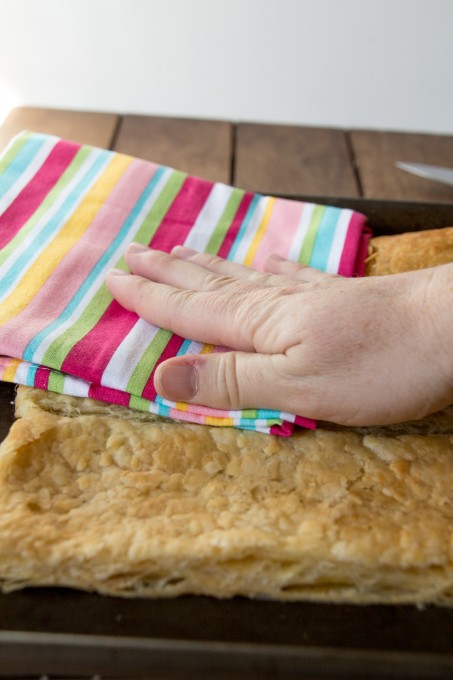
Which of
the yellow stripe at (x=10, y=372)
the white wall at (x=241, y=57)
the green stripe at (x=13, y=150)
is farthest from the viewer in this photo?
the white wall at (x=241, y=57)

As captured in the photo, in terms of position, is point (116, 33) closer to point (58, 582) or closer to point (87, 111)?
point (87, 111)

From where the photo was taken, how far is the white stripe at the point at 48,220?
1153 mm

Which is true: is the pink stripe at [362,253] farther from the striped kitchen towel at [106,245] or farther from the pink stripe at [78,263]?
the pink stripe at [78,263]

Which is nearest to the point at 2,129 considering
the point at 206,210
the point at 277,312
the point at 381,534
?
the point at 206,210

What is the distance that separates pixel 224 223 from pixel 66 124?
73 cm

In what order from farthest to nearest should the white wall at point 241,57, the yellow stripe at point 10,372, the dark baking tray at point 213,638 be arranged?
the white wall at point 241,57, the yellow stripe at point 10,372, the dark baking tray at point 213,638

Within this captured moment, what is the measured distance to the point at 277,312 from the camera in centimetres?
99

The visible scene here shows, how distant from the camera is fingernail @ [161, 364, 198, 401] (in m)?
0.95

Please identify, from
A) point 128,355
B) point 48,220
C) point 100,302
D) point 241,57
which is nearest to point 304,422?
point 128,355

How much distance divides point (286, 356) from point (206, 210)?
48 cm

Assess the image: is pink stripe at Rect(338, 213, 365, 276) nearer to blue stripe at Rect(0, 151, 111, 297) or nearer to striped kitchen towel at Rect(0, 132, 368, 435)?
striped kitchen towel at Rect(0, 132, 368, 435)

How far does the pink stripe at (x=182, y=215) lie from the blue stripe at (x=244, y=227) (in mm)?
82

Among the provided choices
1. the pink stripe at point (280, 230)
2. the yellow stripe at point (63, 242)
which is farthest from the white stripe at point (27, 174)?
the pink stripe at point (280, 230)

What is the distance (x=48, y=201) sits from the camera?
1.29 metres
